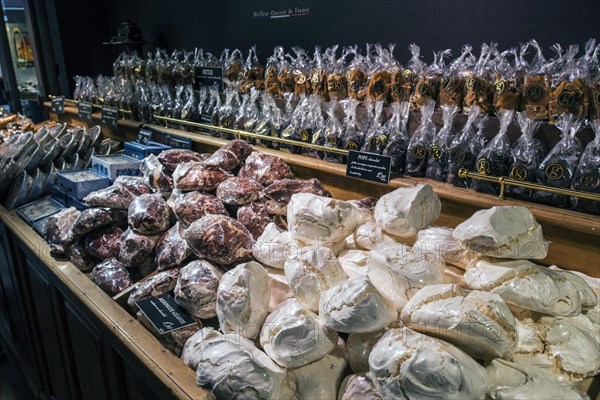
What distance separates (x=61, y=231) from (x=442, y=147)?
1.45 meters

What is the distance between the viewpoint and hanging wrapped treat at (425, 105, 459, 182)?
4.58 ft

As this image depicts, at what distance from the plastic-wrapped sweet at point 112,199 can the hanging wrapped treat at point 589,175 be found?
1477 millimetres

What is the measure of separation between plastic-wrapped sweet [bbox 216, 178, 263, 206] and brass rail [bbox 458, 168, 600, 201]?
0.68 meters

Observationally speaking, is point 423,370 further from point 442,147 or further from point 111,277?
point 111,277

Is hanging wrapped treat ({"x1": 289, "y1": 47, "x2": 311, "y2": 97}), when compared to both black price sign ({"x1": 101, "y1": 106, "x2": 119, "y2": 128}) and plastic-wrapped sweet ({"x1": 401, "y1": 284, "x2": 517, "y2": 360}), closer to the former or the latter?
plastic-wrapped sweet ({"x1": 401, "y1": 284, "x2": 517, "y2": 360})

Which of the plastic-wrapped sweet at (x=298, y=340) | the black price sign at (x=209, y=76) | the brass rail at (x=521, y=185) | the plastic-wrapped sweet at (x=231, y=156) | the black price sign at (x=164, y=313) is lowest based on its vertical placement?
the black price sign at (x=164, y=313)

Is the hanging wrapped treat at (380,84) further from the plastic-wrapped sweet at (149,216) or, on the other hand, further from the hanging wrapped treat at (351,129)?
the plastic-wrapped sweet at (149,216)

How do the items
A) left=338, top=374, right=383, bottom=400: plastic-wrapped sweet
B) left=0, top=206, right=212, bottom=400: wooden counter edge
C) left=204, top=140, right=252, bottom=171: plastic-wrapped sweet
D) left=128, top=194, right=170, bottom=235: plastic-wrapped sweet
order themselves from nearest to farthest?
1. left=338, top=374, right=383, bottom=400: plastic-wrapped sweet
2. left=0, top=206, right=212, bottom=400: wooden counter edge
3. left=128, top=194, right=170, bottom=235: plastic-wrapped sweet
4. left=204, top=140, right=252, bottom=171: plastic-wrapped sweet

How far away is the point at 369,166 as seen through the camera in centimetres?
141

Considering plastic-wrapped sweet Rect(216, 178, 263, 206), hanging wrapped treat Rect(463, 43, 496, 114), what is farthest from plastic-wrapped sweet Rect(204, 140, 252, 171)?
hanging wrapped treat Rect(463, 43, 496, 114)

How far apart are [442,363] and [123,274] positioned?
1.14 meters

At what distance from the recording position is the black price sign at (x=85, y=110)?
11.0 ft

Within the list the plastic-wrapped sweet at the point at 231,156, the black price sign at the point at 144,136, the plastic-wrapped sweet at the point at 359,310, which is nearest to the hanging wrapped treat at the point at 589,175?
the plastic-wrapped sweet at the point at 359,310

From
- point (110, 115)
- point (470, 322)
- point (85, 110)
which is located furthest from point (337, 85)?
point (85, 110)
